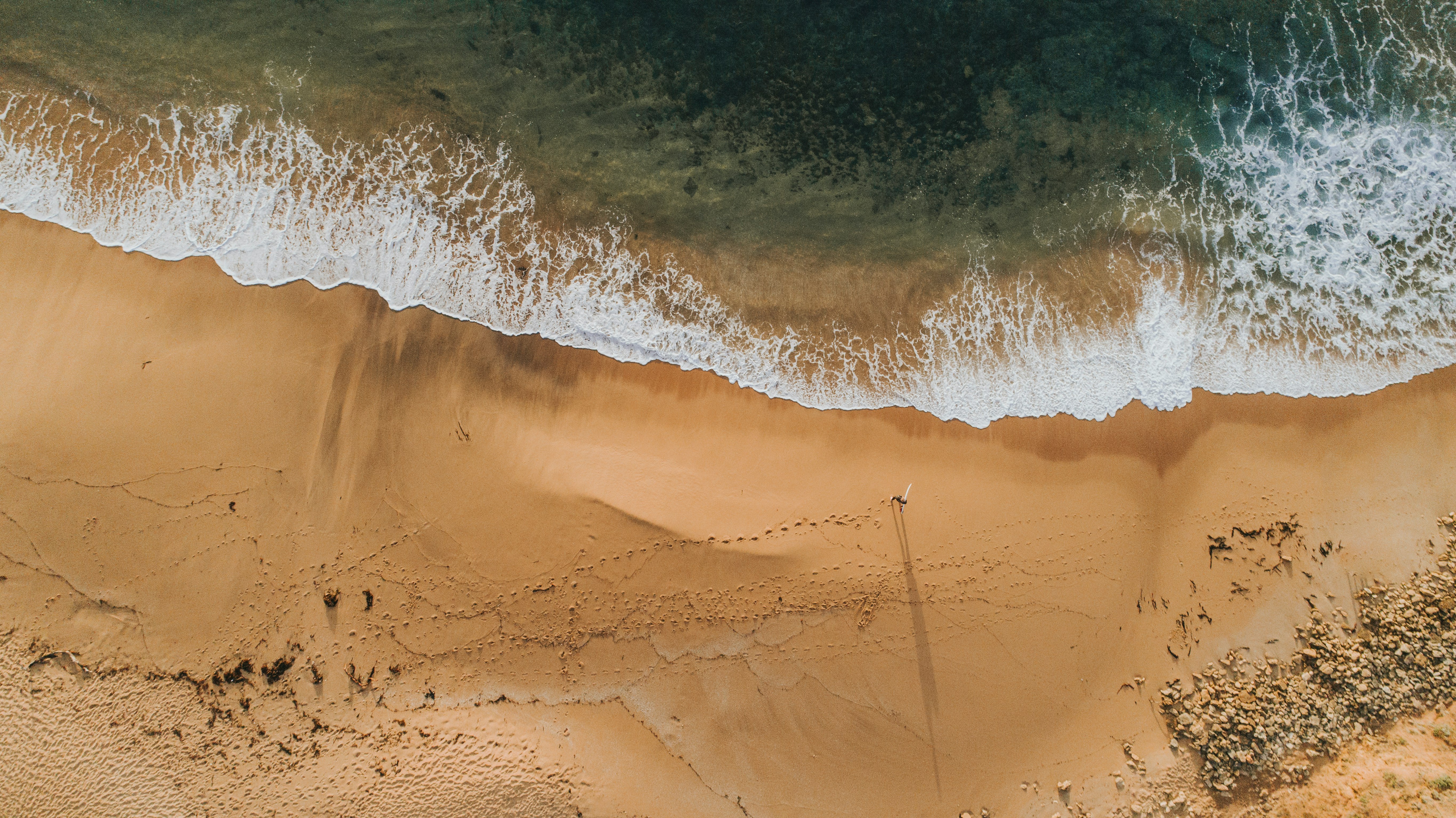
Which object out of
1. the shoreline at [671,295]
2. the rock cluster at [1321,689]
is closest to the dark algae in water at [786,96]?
the shoreline at [671,295]

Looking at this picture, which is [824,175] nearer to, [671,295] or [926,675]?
[671,295]

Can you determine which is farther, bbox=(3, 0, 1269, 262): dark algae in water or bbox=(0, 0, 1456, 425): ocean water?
bbox=(3, 0, 1269, 262): dark algae in water

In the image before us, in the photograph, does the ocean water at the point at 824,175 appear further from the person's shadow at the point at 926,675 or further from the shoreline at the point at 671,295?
the person's shadow at the point at 926,675

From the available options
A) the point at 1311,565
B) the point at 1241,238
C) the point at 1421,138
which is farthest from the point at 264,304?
the point at 1421,138

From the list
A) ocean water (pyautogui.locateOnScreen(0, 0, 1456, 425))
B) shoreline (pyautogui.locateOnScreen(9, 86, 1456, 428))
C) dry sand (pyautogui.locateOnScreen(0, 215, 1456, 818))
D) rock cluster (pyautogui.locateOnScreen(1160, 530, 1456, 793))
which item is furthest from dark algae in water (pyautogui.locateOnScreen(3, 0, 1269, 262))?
rock cluster (pyautogui.locateOnScreen(1160, 530, 1456, 793))

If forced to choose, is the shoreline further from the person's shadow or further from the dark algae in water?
the person's shadow
